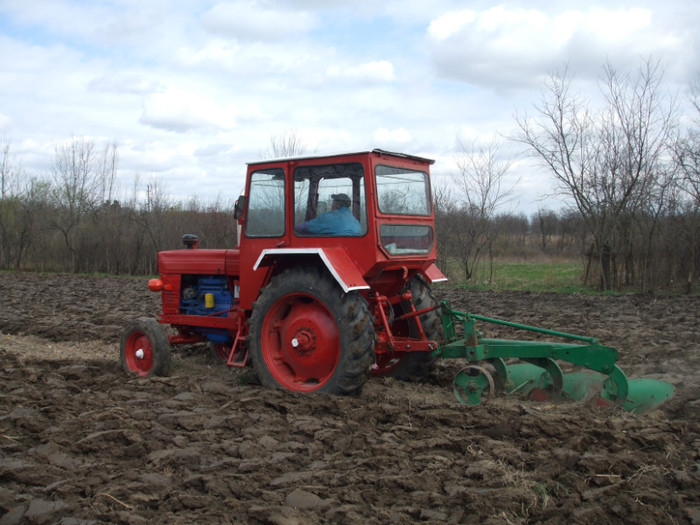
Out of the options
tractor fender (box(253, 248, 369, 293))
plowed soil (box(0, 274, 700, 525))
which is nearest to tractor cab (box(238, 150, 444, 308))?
tractor fender (box(253, 248, 369, 293))

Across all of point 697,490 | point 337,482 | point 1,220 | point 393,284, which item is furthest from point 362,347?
point 1,220

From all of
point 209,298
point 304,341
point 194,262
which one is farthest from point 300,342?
point 194,262

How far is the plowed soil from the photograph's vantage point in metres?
3.20

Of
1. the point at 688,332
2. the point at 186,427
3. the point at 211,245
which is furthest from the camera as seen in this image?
the point at 211,245

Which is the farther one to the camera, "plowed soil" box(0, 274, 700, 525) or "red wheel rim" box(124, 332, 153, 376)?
"red wheel rim" box(124, 332, 153, 376)

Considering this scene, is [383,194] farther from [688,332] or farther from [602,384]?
[688,332]

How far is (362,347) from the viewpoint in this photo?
5102 millimetres

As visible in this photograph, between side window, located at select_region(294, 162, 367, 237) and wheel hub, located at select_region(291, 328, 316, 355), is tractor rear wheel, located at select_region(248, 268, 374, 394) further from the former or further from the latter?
side window, located at select_region(294, 162, 367, 237)

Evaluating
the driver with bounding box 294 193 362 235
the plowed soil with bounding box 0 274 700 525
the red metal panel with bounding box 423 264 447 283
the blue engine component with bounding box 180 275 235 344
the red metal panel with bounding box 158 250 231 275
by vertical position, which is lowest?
the plowed soil with bounding box 0 274 700 525

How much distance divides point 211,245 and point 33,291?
7431 millimetres

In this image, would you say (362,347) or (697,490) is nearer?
(697,490)

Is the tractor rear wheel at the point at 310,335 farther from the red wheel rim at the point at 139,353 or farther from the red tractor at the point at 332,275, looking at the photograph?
the red wheel rim at the point at 139,353

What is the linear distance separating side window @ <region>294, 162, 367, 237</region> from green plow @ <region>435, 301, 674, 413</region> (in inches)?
44.5

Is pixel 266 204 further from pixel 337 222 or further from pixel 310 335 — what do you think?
pixel 310 335
